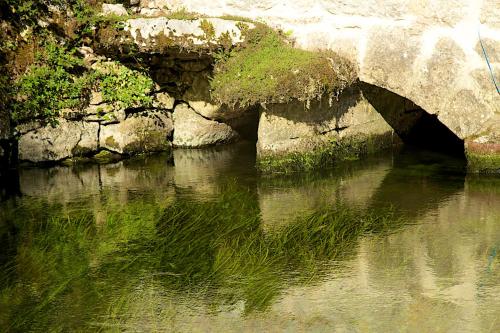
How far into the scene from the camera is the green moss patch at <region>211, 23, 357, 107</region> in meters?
10.8

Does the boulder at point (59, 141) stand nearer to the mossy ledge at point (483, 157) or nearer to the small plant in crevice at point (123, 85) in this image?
the small plant in crevice at point (123, 85)

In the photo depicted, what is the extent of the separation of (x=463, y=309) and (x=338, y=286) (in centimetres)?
124

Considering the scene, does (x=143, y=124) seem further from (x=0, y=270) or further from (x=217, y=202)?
(x=0, y=270)

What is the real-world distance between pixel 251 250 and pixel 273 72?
377 cm

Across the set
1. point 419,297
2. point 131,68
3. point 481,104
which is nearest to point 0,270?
point 419,297

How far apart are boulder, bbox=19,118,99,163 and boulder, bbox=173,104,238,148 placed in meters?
1.71

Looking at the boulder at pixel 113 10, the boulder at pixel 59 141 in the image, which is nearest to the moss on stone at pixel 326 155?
the boulder at pixel 59 141

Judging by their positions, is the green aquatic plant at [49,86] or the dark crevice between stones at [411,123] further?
the dark crevice between stones at [411,123]

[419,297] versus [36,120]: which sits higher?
[36,120]

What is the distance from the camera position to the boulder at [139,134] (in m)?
13.0

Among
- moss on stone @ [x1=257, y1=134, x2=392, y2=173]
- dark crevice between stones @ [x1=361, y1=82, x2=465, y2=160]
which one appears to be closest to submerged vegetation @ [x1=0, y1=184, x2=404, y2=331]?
moss on stone @ [x1=257, y1=134, x2=392, y2=173]

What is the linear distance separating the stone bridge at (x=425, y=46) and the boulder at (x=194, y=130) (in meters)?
2.84

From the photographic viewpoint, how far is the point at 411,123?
13.7 meters

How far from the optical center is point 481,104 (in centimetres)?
1080
